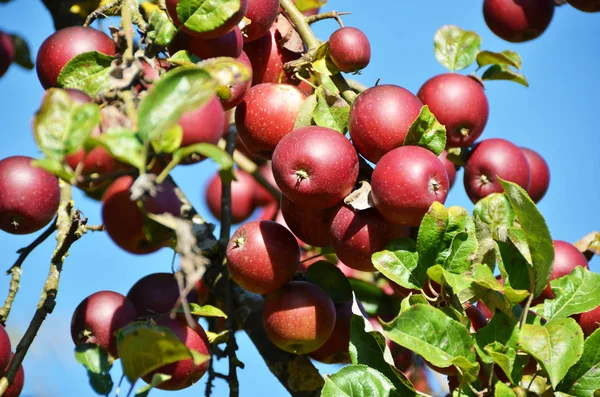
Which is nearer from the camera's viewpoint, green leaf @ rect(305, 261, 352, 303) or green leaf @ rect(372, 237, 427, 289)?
green leaf @ rect(372, 237, 427, 289)

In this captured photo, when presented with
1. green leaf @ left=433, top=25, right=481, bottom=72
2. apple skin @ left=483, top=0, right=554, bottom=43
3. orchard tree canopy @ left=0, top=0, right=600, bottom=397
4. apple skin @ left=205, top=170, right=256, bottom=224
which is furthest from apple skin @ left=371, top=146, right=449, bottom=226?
apple skin @ left=205, top=170, right=256, bottom=224

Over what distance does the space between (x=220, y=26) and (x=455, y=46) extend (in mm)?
690

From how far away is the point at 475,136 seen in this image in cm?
150

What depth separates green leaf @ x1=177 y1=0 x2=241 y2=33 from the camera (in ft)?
3.74

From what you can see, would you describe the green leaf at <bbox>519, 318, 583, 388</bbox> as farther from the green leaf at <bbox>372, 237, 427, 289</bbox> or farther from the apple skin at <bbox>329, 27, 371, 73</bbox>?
the apple skin at <bbox>329, 27, 371, 73</bbox>

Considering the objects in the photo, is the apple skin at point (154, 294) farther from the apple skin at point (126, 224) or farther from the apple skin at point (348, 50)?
the apple skin at point (348, 50)

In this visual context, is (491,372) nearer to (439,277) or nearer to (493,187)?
(439,277)

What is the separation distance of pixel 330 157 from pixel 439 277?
0.79 feet

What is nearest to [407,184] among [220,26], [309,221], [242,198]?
[309,221]

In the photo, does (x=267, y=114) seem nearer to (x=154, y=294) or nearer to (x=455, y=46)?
(x=154, y=294)

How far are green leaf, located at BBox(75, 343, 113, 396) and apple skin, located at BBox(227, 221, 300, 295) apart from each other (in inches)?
10.6

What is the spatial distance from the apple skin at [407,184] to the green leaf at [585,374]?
30 centimetres

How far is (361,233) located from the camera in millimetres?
1187

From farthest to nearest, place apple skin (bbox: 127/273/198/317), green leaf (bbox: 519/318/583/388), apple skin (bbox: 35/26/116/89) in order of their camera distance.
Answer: apple skin (bbox: 127/273/198/317) → apple skin (bbox: 35/26/116/89) → green leaf (bbox: 519/318/583/388)
